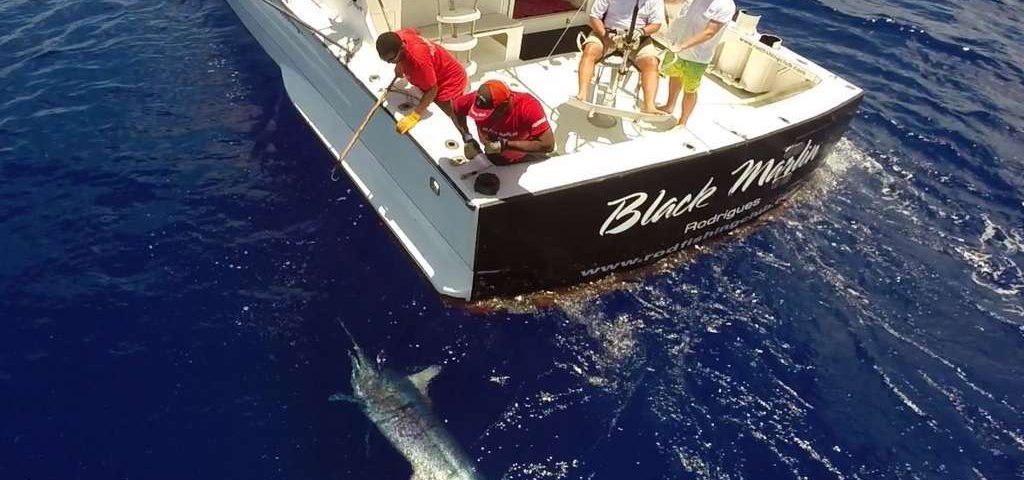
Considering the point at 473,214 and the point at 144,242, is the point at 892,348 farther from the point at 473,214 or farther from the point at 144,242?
the point at 144,242

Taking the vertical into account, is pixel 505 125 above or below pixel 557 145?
above

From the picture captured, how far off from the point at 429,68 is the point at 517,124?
0.99 metres

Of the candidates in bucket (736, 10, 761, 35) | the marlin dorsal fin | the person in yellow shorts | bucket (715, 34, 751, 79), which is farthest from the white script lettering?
bucket (736, 10, 761, 35)

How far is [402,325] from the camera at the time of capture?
5.82 meters

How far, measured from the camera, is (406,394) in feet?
17.4

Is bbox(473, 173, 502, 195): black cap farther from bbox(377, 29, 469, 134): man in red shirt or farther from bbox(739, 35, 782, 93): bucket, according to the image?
bbox(739, 35, 782, 93): bucket

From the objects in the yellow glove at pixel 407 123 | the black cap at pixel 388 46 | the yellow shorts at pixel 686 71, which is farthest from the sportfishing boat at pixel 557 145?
the black cap at pixel 388 46

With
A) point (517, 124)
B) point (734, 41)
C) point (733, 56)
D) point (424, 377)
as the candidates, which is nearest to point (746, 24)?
point (734, 41)

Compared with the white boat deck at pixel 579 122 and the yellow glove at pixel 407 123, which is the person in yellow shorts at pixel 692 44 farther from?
the yellow glove at pixel 407 123

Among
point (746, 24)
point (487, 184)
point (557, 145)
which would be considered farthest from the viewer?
point (746, 24)

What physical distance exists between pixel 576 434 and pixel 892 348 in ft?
10.1

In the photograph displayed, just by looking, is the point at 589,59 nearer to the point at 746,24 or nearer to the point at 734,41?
the point at 734,41

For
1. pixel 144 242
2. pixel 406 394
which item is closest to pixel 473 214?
pixel 406 394

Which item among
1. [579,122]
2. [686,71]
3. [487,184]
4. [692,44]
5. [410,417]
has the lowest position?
[410,417]
